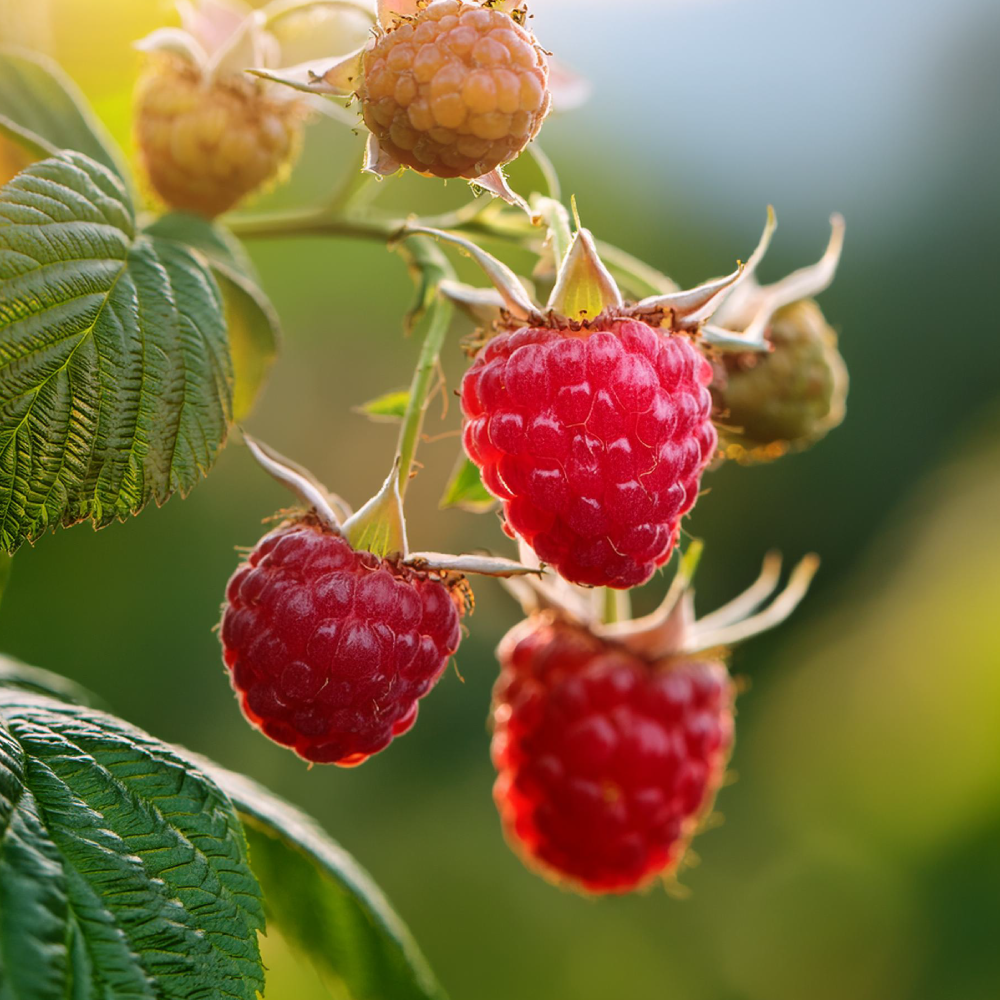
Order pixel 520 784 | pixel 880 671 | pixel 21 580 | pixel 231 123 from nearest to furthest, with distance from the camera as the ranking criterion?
pixel 231 123
pixel 520 784
pixel 21 580
pixel 880 671

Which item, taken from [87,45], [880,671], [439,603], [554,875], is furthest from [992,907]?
[87,45]

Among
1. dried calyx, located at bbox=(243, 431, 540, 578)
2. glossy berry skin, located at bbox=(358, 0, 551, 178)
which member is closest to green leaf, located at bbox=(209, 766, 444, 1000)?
dried calyx, located at bbox=(243, 431, 540, 578)

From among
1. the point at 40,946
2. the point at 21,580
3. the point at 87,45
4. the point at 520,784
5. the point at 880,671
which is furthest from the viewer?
the point at 880,671

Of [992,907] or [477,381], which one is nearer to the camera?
[477,381]

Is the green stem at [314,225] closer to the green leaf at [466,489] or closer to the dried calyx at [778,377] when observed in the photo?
the green leaf at [466,489]

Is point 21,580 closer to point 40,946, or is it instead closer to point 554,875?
point 554,875

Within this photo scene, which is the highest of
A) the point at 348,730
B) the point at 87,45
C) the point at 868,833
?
the point at 348,730

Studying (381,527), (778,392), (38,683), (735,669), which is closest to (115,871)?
(381,527)

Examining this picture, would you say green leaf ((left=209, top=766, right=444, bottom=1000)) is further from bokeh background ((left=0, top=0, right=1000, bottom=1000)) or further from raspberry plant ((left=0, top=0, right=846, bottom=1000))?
bokeh background ((left=0, top=0, right=1000, bottom=1000))

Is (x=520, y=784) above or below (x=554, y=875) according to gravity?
above
